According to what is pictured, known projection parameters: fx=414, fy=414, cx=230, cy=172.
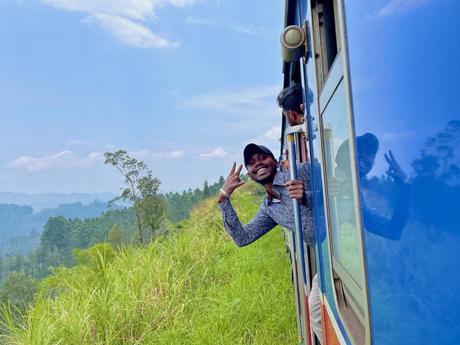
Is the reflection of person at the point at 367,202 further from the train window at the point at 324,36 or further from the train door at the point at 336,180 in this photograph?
the train window at the point at 324,36

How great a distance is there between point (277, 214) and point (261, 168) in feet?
1.06

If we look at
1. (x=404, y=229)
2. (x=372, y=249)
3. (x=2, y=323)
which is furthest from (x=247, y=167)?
(x=2, y=323)

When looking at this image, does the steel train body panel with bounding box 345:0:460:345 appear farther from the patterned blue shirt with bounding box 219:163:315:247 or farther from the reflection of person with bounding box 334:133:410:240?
the patterned blue shirt with bounding box 219:163:315:247

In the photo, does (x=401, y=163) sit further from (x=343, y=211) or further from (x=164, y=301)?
(x=164, y=301)

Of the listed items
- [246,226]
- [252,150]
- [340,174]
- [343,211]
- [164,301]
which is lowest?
[164,301]

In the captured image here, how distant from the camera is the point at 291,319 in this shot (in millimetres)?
4219

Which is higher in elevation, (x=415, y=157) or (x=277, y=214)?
(x=415, y=157)

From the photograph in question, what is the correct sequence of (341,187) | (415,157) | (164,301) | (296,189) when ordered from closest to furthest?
(415,157), (341,187), (296,189), (164,301)

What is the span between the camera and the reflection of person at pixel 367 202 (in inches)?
24.4

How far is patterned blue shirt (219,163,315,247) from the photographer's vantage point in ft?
6.54

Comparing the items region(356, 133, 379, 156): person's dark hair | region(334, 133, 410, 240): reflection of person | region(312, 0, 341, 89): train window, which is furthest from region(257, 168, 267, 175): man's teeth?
region(356, 133, 379, 156): person's dark hair

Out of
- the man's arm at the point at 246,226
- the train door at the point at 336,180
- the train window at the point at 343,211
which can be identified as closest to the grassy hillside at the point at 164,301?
the man's arm at the point at 246,226

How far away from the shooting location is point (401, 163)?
62 cm

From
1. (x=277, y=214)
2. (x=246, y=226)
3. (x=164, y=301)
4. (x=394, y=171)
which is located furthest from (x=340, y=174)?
(x=164, y=301)
